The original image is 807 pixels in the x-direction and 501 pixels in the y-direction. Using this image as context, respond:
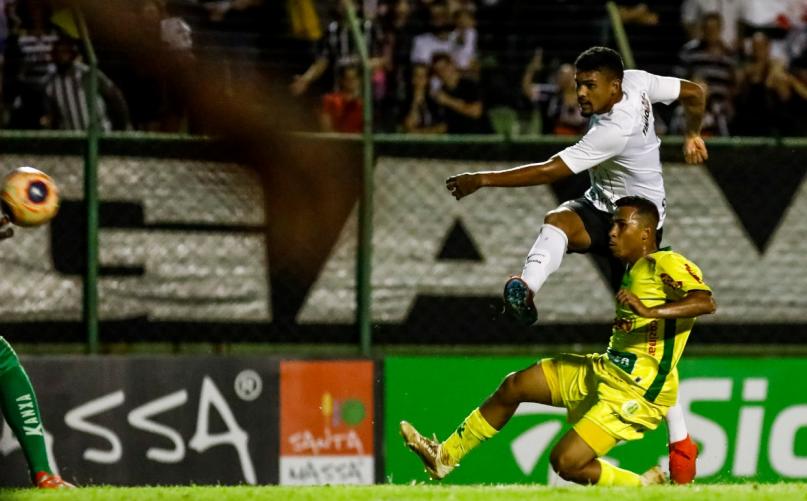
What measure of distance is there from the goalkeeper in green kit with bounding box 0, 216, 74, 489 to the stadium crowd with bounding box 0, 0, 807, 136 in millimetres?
2402

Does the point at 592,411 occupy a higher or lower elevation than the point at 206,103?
lower

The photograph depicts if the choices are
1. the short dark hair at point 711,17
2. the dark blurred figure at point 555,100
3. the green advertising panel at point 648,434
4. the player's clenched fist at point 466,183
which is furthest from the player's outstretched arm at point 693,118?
the short dark hair at point 711,17

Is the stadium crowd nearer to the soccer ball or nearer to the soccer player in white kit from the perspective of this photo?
the soccer ball

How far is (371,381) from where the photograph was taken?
37.6 ft

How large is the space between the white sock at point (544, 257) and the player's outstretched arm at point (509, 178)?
387 millimetres

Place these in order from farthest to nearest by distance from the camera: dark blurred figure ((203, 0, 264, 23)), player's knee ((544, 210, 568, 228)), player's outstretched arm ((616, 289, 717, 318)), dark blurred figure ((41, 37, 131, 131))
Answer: dark blurred figure ((41, 37, 131, 131)) → dark blurred figure ((203, 0, 264, 23)) → player's knee ((544, 210, 568, 228)) → player's outstretched arm ((616, 289, 717, 318))

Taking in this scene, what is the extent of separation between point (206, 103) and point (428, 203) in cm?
433

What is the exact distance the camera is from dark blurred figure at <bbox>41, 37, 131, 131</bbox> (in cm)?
1134

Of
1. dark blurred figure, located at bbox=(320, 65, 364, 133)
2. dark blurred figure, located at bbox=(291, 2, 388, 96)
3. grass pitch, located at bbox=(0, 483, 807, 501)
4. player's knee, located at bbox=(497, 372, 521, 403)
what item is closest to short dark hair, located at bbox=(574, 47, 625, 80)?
player's knee, located at bbox=(497, 372, 521, 403)

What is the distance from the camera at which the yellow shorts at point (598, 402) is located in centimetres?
823

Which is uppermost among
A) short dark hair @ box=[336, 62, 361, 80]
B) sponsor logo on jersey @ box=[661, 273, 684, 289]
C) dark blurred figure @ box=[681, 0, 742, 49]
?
dark blurred figure @ box=[681, 0, 742, 49]

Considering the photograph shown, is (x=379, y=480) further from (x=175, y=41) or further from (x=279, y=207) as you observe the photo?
(x=175, y=41)

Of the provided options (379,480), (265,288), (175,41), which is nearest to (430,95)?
(265,288)

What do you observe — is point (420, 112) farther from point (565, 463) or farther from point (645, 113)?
point (565, 463)
